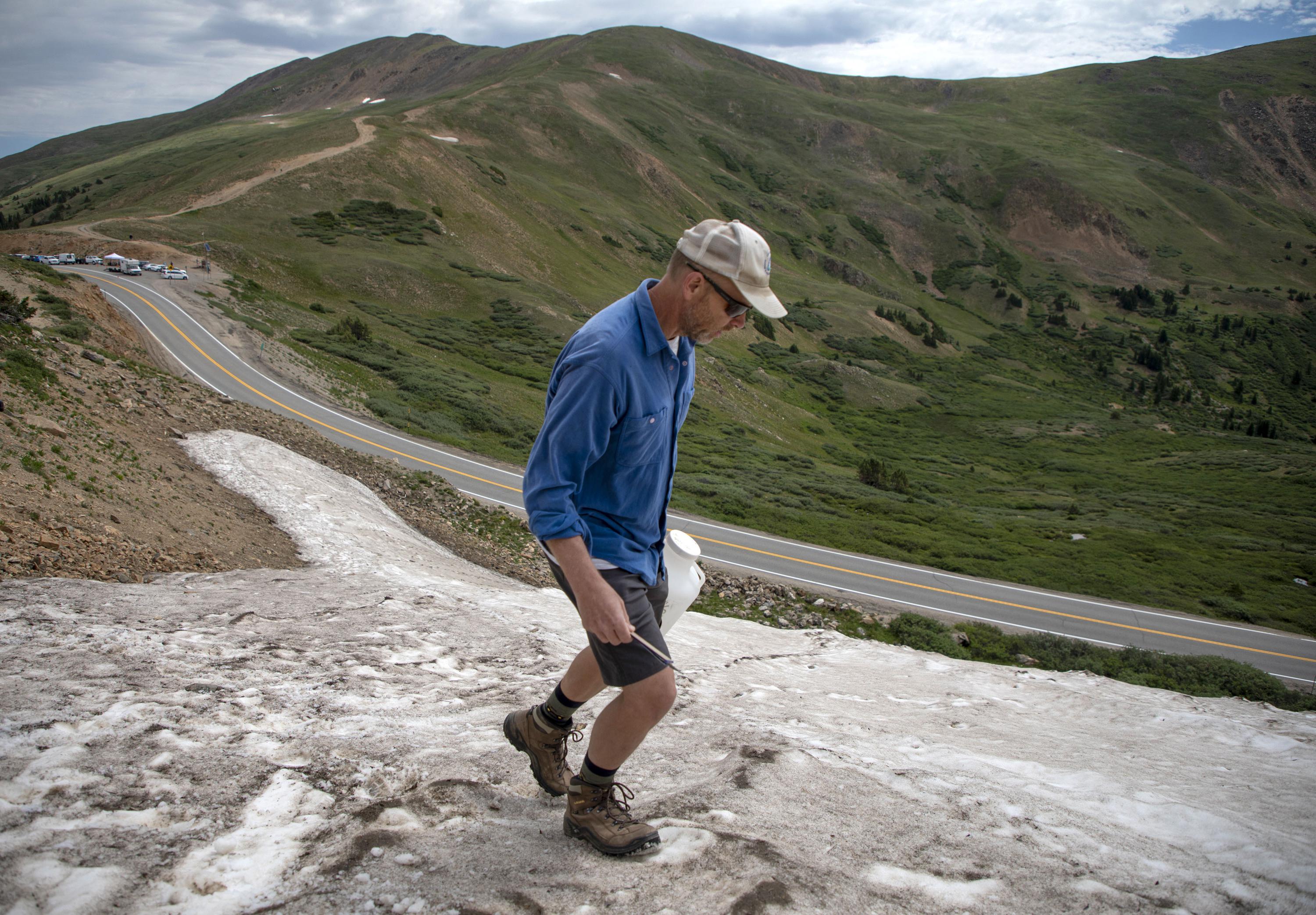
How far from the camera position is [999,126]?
545ft

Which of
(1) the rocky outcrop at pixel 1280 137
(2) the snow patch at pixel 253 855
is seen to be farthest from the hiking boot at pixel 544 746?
(1) the rocky outcrop at pixel 1280 137

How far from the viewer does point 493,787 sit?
3.49 meters

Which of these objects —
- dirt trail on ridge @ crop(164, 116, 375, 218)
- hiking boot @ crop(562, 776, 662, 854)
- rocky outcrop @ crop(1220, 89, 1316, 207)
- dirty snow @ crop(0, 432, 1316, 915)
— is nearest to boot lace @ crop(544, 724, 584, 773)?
dirty snow @ crop(0, 432, 1316, 915)

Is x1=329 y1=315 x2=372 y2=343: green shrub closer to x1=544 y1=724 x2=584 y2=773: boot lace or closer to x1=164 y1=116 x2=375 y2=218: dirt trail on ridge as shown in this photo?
x1=164 y1=116 x2=375 y2=218: dirt trail on ridge

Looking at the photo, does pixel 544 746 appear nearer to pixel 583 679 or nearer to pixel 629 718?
pixel 583 679

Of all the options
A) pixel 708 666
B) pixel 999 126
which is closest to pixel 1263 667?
Result: pixel 708 666

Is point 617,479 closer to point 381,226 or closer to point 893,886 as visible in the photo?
point 893,886

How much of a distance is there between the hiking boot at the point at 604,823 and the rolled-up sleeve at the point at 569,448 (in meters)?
1.10

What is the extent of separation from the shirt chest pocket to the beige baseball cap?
561 mm

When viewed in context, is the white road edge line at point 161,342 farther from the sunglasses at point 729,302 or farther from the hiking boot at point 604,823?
the sunglasses at point 729,302

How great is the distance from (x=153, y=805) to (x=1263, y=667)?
24.1 meters

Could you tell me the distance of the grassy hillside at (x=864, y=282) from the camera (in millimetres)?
→ 31344

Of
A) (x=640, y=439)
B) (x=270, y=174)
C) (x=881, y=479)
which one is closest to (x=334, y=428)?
(x=640, y=439)

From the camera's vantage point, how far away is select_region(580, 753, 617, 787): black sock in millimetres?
2900
